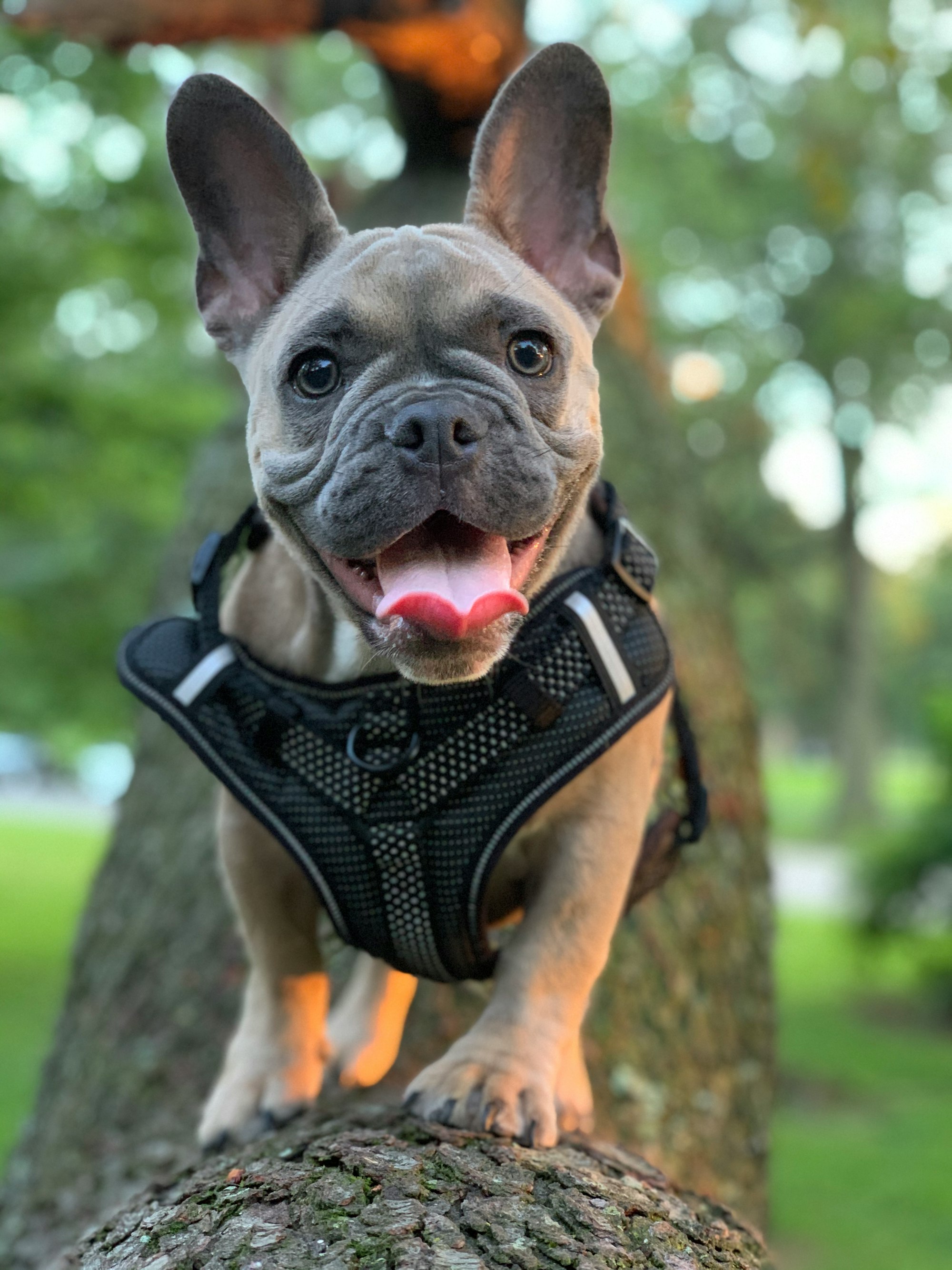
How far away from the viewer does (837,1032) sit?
11234 mm

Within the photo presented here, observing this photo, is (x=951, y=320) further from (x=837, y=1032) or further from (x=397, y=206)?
(x=397, y=206)

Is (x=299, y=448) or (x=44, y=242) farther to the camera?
(x=44, y=242)

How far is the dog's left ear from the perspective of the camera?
249 centimetres

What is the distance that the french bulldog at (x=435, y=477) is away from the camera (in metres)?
2.08

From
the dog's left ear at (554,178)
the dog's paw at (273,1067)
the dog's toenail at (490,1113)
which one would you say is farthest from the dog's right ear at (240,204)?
the dog's toenail at (490,1113)

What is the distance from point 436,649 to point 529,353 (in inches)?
23.0

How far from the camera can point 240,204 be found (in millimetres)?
2576

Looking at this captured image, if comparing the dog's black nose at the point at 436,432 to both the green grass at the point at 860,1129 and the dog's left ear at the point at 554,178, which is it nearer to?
the dog's left ear at the point at 554,178

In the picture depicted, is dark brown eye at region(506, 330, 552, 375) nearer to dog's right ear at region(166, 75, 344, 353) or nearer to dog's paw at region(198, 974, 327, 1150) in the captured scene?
dog's right ear at region(166, 75, 344, 353)

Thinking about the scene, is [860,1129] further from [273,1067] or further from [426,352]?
[426,352]

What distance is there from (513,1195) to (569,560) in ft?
3.93

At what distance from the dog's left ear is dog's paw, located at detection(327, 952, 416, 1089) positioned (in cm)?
167

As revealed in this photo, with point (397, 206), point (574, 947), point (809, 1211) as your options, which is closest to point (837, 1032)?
point (809, 1211)

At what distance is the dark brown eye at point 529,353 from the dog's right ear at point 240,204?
0.53 meters
